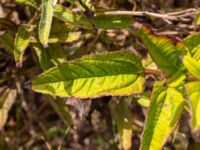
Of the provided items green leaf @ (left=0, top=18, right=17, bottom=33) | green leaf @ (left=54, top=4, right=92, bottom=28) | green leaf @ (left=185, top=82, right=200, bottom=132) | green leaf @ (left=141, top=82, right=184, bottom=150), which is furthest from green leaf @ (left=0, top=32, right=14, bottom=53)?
green leaf @ (left=185, top=82, right=200, bottom=132)

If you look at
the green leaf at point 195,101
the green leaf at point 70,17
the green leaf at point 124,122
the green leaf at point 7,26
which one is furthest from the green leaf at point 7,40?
the green leaf at point 195,101

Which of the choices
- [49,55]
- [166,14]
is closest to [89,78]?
[49,55]

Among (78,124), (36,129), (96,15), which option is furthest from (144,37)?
(36,129)

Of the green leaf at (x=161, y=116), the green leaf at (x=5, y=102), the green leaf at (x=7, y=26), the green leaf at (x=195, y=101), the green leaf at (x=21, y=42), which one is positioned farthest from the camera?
the green leaf at (x=5, y=102)

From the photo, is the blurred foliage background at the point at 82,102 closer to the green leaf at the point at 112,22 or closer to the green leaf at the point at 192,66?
the green leaf at the point at 112,22

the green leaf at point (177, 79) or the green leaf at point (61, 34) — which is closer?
the green leaf at point (177, 79)

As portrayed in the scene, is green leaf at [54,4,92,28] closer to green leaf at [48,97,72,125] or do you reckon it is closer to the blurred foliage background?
the blurred foliage background

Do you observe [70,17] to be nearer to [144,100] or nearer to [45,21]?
[45,21]
